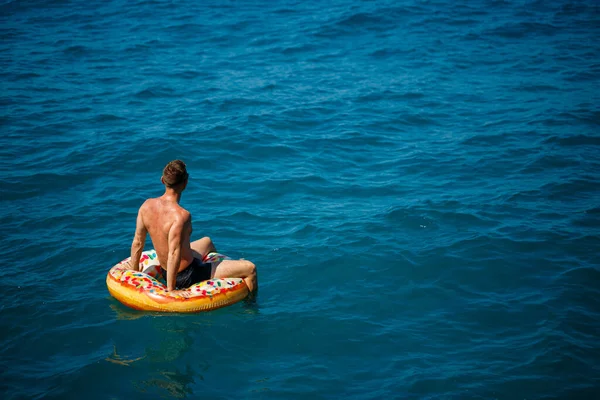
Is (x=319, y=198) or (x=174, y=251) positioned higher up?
(x=174, y=251)

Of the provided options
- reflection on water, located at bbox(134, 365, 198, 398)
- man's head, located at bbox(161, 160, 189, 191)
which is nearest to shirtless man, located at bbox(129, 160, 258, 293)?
man's head, located at bbox(161, 160, 189, 191)

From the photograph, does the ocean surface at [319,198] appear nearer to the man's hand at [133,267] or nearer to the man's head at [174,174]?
the man's hand at [133,267]

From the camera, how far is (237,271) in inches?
278

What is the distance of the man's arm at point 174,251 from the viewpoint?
6.46 m

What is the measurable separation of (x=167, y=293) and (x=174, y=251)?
0.54 m

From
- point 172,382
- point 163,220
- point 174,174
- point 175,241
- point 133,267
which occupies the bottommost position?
point 172,382

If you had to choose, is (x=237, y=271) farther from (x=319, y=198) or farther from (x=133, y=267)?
(x=319, y=198)

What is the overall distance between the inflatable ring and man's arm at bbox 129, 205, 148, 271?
0.12 m

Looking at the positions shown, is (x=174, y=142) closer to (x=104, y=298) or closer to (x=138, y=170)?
(x=138, y=170)

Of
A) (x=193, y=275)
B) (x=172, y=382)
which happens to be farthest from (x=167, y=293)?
(x=172, y=382)

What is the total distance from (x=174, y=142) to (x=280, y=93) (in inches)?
149

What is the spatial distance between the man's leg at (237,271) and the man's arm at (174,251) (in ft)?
1.86

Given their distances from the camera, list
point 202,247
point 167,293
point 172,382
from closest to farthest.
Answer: point 172,382, point 167,293, point 202,247

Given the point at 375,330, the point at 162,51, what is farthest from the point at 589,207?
the point at 162,51
